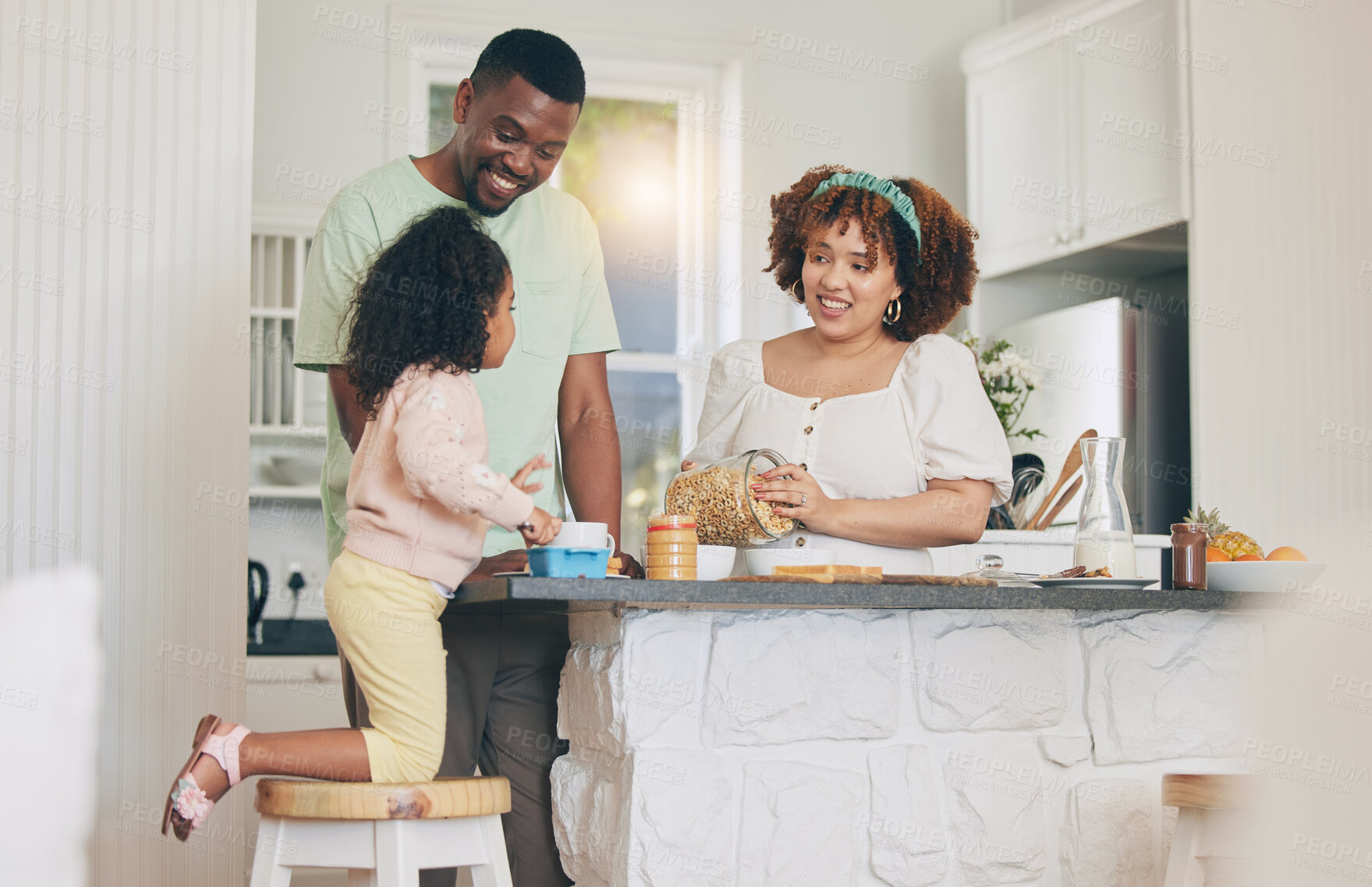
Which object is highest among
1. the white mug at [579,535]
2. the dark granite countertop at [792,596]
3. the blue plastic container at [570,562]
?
the white mug at [579,535]

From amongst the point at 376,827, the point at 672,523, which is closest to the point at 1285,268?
the point at 672,523

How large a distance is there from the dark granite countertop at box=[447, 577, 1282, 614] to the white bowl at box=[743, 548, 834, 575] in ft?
0.40

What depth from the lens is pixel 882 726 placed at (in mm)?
1451

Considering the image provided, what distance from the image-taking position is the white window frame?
4.36 metres

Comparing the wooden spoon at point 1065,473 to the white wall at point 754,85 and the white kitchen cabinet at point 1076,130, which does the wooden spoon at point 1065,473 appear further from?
the white wall at point 754,85

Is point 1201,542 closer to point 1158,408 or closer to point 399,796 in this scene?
point 399,796

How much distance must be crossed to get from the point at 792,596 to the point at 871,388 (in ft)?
2.30

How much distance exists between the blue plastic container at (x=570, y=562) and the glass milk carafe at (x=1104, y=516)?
29.1 inches

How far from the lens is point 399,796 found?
1331 mm

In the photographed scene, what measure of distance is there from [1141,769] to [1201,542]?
1.06 feet

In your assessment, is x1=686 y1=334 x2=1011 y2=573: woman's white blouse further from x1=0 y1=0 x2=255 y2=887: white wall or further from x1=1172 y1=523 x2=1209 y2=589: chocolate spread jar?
x1=0 y1=0 x2=255 y2=887: white wall

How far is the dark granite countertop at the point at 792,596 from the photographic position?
1.28 metres

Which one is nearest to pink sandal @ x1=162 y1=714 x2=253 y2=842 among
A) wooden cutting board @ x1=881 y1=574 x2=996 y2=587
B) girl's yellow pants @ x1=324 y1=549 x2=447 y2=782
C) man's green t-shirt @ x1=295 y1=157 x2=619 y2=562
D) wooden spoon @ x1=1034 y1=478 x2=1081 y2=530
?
girl's yellow pants @ x1=324 y1=549 x2=447 y2=782

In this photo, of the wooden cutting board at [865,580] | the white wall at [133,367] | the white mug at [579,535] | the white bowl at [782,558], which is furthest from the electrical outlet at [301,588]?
the wooden cutting board at [865,580]
